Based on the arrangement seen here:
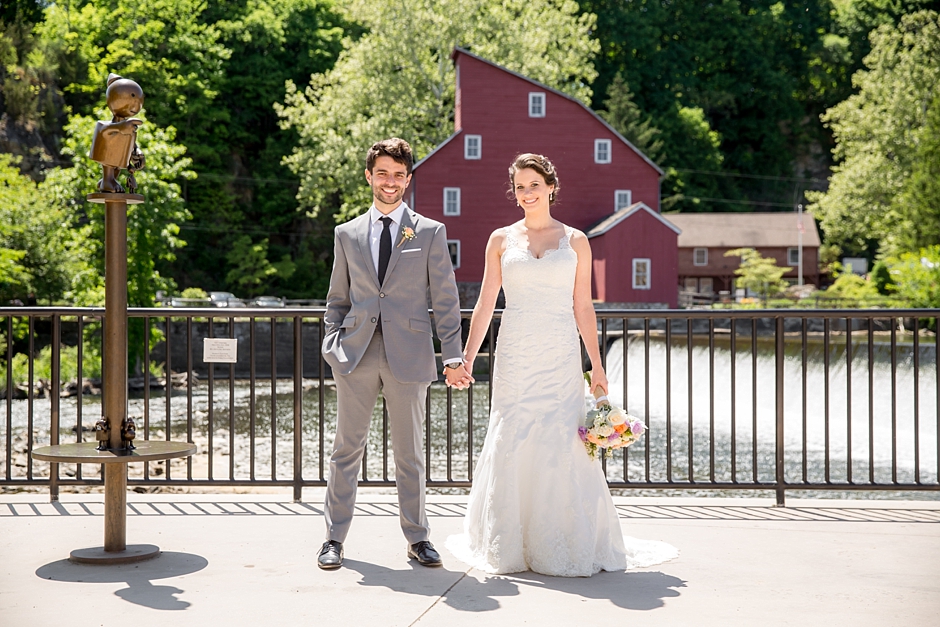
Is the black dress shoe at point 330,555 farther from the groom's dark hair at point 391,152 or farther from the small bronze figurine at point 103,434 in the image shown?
the groom's dark hair at point 391,152

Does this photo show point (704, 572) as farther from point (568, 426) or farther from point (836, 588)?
point (568, 426)

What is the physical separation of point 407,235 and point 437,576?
153 cm

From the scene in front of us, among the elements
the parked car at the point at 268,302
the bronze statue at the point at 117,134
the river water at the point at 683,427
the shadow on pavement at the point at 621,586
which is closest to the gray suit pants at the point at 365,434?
the shadow on pavement at the point at 621,586

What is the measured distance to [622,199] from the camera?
40125 mm

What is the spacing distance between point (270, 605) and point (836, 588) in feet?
7.70

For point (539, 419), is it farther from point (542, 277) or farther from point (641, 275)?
point (641, 275)

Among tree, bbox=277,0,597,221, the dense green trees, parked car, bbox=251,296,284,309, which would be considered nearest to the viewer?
the dense green trees

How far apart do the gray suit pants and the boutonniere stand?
0.45m

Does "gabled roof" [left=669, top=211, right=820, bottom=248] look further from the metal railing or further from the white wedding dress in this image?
the white wedding dress

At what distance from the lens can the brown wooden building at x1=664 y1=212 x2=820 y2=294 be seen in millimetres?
64125

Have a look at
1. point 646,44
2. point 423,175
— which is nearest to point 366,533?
point 423,175

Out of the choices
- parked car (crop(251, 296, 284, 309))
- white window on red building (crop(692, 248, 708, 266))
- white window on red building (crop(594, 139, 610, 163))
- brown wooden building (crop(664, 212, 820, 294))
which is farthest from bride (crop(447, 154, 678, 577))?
white window on red building (crop(692, 248, 708, 266))

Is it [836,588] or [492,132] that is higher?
[492,132]

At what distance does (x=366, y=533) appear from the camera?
5211 millimetres
